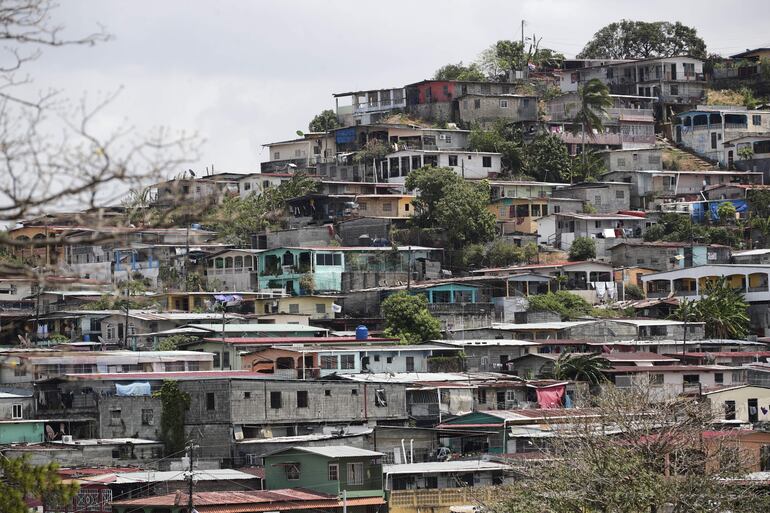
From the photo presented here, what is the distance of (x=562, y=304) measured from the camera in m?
51.9

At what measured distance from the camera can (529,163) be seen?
220 ft

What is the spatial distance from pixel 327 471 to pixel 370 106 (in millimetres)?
45449

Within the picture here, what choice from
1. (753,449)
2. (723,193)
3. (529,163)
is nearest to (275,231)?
(529,163)

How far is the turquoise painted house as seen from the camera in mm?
53688

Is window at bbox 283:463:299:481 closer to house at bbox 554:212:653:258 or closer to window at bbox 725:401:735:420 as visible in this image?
window at bbox 725:401:735:420

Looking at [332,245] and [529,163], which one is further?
[529,163]

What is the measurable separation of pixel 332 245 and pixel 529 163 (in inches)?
529

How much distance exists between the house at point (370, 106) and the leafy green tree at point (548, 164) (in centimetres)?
919

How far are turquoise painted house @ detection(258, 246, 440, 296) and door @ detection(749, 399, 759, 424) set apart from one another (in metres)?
17.1

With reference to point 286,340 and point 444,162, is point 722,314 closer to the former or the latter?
point 286,340

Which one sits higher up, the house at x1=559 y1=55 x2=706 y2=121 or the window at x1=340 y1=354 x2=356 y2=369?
the house at x1=559 y1=55 x2=706 y2=121

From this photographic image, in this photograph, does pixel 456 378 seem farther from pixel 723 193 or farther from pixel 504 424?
pixel 723 193

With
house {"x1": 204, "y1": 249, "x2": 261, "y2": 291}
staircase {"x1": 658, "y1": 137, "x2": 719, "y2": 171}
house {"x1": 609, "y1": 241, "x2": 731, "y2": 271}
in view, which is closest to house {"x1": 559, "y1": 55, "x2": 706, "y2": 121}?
staircase {"x1": 658, "y1": 137, "x2": 719, "y2": 171}

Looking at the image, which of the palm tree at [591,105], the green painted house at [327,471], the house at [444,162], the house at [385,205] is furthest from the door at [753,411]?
the palm tree at [591,105]
